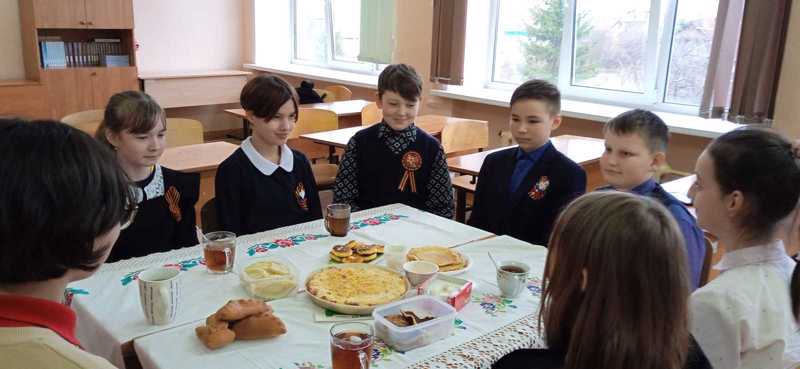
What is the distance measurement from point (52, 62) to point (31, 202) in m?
6.27

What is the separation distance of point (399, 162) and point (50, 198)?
181cm

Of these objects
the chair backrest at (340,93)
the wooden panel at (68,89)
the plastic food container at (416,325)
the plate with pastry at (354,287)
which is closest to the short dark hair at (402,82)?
the plate with pastry at (354,287)

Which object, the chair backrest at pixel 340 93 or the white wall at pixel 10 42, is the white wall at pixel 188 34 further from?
the chair backrest at pixel 340 93

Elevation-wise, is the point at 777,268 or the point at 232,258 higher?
the point at 777,268

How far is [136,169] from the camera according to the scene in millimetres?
2105

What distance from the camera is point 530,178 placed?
2279 millimetres

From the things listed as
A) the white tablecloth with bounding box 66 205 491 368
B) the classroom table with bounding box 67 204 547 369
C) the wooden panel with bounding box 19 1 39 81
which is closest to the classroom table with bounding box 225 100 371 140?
the wooden panel with bounding box 19 1 39 81

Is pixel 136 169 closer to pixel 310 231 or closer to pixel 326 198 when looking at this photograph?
pixel 310 231

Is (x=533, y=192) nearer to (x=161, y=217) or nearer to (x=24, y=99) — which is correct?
(x=161, y=217)

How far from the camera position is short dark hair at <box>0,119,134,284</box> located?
2.43ft

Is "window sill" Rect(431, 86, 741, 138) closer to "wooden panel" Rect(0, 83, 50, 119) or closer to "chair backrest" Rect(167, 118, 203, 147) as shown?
"chair backrest" Rect(167, 118, 203, 147)

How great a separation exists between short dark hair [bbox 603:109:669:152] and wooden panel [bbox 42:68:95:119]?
5.67 meters

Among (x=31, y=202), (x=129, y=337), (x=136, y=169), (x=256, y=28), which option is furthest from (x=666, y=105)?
(x=256, y=28)

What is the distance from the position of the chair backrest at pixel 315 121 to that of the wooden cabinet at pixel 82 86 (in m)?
2.82
